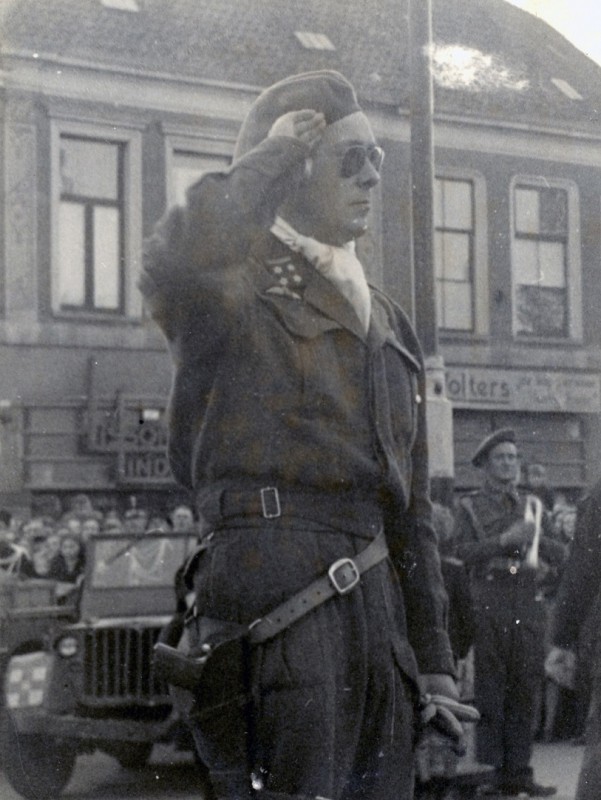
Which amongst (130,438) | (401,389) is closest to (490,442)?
(130,438)

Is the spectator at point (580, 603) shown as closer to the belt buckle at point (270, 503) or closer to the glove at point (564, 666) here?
the glove at point (564, 666)

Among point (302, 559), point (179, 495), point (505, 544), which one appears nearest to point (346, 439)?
point (302, 559)

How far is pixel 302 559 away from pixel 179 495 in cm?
654

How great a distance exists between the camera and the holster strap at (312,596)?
266cm

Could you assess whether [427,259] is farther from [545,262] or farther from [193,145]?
[193,145]

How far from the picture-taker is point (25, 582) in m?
7.84

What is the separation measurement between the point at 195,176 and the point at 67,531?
2963 mm

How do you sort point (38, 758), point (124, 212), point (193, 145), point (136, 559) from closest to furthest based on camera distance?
point (124, 212) → point (193, 145) → point (38, 758) → point (136, 559)

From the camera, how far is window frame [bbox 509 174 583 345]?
22.3 feet

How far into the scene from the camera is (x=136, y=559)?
27.5 feet

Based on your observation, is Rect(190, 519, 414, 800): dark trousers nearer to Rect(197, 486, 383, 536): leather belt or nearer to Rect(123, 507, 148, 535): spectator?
Rect(197, 486, 383, 536): leather belt

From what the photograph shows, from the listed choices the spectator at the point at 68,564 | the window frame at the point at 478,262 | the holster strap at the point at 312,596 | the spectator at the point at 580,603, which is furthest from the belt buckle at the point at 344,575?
the spectator at the point at 68,564

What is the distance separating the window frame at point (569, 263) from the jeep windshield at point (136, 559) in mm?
2029

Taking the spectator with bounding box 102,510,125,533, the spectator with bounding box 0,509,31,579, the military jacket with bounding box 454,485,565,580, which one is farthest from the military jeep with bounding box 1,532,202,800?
the military jacket with bounding box 454,485,565,580
